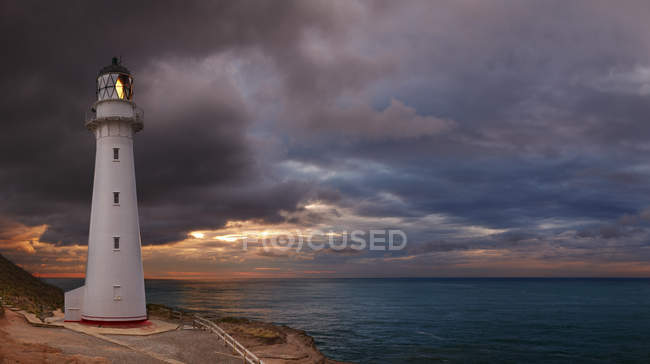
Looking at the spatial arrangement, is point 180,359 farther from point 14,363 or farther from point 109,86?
point 109,86

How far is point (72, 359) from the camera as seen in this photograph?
16.8 m

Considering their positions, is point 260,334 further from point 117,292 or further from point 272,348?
point 117,292

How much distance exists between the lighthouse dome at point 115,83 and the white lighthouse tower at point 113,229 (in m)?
0.07

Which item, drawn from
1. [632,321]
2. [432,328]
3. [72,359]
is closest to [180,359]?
[72,359]

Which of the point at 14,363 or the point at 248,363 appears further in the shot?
the point at 248,363

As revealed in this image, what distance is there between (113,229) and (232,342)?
10.4m

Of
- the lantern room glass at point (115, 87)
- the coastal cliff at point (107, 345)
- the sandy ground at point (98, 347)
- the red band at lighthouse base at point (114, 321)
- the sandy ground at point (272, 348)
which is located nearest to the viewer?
the sandy ground at point (98, 347)

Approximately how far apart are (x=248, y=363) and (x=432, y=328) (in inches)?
1693

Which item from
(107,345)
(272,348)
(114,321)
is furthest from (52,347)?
(272,348)

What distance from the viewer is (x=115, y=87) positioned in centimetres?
2953

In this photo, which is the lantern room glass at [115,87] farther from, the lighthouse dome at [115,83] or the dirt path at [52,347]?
the dirt path at [52,347]

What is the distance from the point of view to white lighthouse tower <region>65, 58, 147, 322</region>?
27672mm

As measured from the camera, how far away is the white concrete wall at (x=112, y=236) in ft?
90.7

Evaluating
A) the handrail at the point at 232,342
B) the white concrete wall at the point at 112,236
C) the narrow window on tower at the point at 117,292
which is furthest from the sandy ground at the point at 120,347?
the narrow window on tower at the point at 117,292
